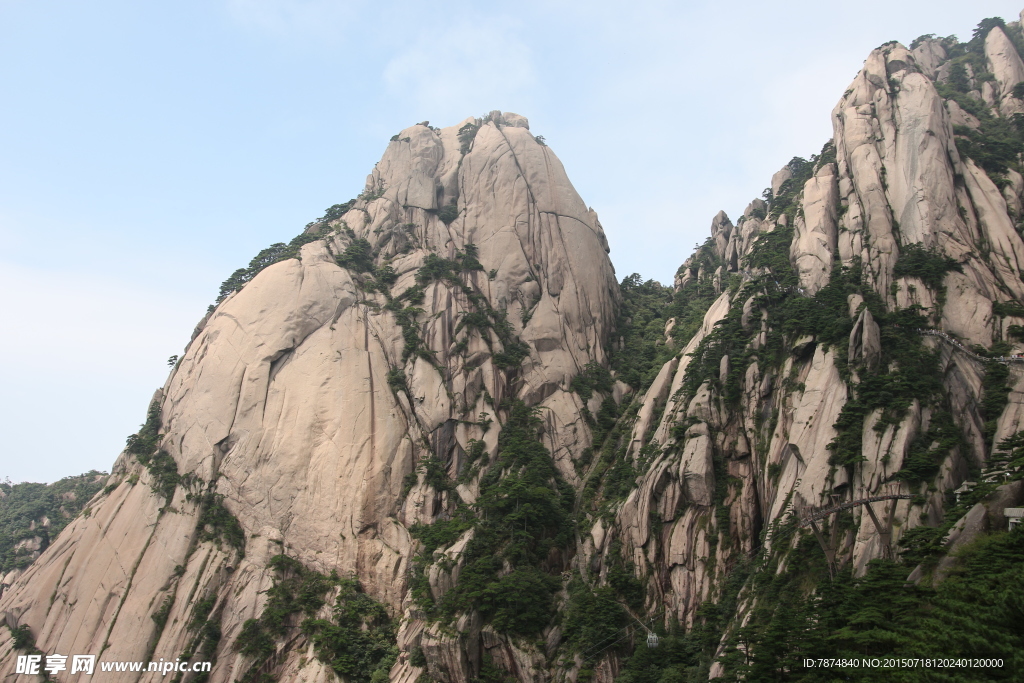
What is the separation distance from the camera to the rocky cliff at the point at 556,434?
106ft

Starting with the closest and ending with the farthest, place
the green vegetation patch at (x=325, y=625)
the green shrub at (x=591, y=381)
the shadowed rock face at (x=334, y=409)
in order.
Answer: the green vegetation patch at (x=325, y=625) → the shadowed rock face at (x=334, y=409) → the green shrub at (x=591, y=381)

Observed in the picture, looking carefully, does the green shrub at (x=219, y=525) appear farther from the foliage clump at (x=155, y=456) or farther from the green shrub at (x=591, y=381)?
the green shrub at (x=591, y=381)

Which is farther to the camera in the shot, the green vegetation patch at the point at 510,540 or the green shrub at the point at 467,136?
the green shrub at the point at 467,136

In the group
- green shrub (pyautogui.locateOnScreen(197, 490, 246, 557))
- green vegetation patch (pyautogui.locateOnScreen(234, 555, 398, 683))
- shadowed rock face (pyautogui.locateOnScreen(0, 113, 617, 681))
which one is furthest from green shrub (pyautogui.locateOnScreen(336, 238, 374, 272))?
green vegetation patch (pyautogui.locateOnScreen(234, 555, 398, 683))

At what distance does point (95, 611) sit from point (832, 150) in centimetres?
5460

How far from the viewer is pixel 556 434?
159 feet

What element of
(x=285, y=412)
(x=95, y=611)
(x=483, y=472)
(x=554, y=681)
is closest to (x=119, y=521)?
(x=95, y=611)

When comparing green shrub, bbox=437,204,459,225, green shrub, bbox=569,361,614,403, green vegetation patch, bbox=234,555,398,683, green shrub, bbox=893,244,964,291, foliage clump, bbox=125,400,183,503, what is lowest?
green vegetation patch, bbox=234,555,398,683

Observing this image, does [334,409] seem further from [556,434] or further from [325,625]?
[556,434]

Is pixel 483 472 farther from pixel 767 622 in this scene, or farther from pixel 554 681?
pixel 767 622

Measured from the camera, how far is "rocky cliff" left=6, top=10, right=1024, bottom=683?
106ft

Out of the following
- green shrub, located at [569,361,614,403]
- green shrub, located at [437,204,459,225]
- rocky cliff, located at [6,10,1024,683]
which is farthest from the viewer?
green shrub, located at [437,204,459,225]

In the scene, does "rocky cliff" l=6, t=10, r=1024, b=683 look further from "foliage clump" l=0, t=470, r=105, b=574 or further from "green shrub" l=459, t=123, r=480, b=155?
"foliage clump" l=0, t=470, r=105, b=574

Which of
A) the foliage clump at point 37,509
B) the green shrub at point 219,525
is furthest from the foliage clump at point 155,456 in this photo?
the foliage clump at point 37,509
